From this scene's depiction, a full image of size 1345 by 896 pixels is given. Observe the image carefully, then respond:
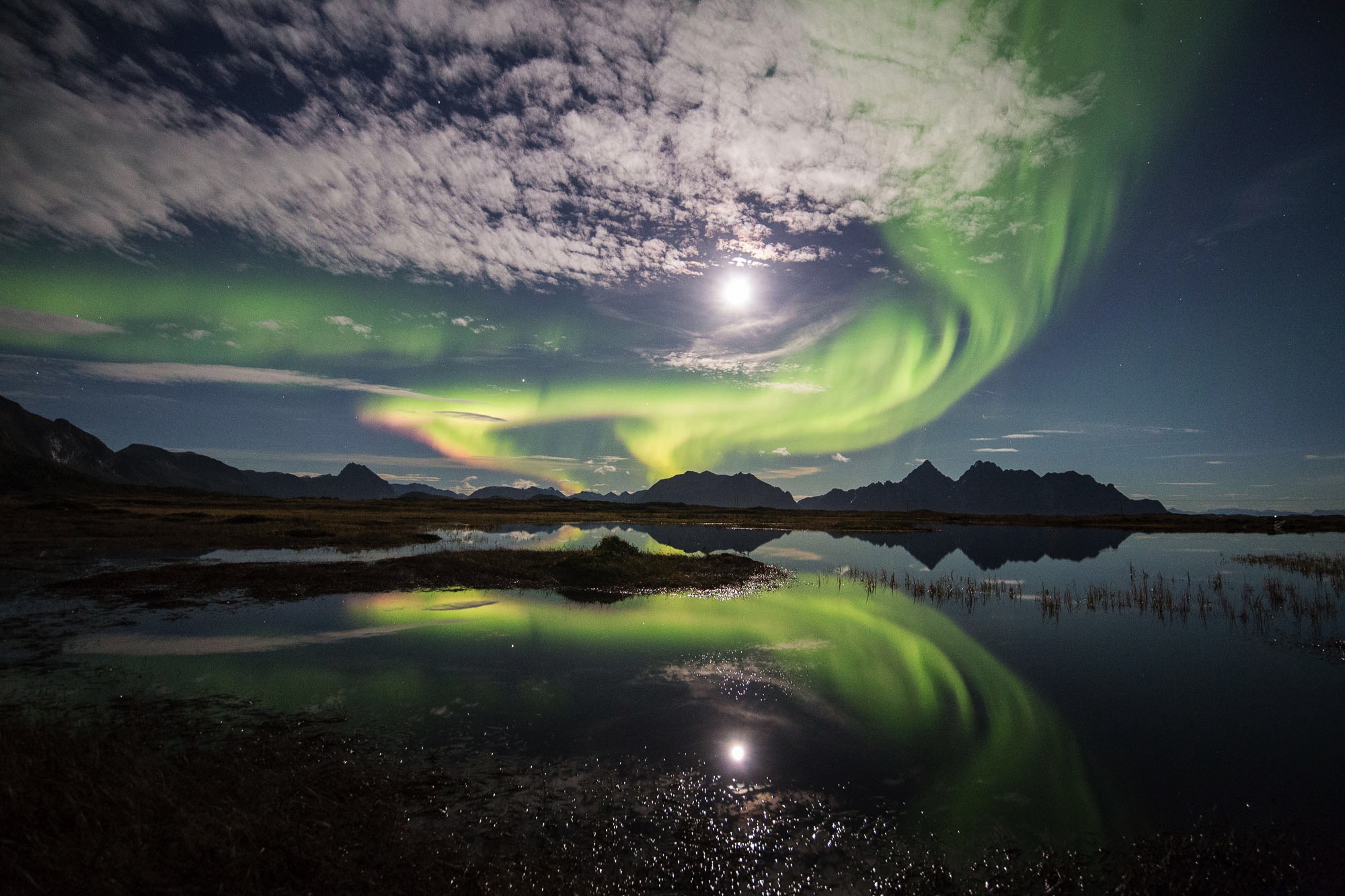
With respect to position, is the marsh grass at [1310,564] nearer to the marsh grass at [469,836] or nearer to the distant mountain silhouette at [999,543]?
the distant mountain silhouette at [999,543]

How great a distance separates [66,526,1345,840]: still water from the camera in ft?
40.2

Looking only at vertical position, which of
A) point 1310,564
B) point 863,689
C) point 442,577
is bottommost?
point 442,577

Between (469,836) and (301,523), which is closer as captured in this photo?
(469,836)

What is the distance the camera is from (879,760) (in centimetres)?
1321

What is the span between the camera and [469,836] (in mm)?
9523

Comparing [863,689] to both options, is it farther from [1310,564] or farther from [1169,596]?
[1310,564]

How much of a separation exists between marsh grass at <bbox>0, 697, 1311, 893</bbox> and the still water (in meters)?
0.98

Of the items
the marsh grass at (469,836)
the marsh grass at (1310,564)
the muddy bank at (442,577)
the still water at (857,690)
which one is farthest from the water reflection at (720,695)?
the marsh grass at (1310,564)

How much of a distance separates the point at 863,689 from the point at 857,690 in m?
0.29

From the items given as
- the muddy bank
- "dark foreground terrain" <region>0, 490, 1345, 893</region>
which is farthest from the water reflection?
the muddy bank

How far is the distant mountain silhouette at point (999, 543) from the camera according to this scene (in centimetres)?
6389

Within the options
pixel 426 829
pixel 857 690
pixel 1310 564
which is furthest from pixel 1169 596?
pixel 426 829

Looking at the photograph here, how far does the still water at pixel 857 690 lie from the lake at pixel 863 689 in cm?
9

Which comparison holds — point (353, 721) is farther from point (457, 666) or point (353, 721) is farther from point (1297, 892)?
point (1297, 892)
